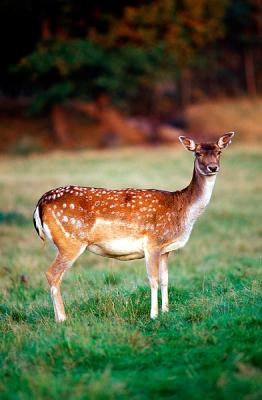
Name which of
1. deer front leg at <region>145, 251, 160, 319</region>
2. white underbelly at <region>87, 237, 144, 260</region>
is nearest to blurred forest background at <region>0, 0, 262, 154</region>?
white underbelly at <region>87, 237, 144, 260</region>

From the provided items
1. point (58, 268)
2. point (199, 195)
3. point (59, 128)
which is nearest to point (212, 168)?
point (199, 195)

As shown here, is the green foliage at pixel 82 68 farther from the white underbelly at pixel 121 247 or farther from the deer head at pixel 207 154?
the white underbelly at pixel 121 247

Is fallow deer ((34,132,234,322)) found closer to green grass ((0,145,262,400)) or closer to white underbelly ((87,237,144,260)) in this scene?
white underbelly ((87,237,144,260))

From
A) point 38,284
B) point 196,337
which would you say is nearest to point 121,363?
point 196,337

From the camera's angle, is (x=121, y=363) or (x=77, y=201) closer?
(x=121, y=363)

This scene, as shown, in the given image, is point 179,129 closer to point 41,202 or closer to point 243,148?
point 243,148

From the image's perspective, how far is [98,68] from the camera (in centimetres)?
3250

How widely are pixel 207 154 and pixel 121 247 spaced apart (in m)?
1.51

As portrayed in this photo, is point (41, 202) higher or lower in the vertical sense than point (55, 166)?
higher

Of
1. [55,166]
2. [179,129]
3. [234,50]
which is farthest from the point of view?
[234,50]

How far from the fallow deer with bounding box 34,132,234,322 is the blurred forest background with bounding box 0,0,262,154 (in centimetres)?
2307

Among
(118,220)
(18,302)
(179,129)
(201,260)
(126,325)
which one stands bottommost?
(179,129)

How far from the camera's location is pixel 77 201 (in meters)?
7.55

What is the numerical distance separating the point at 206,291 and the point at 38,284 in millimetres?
3264
